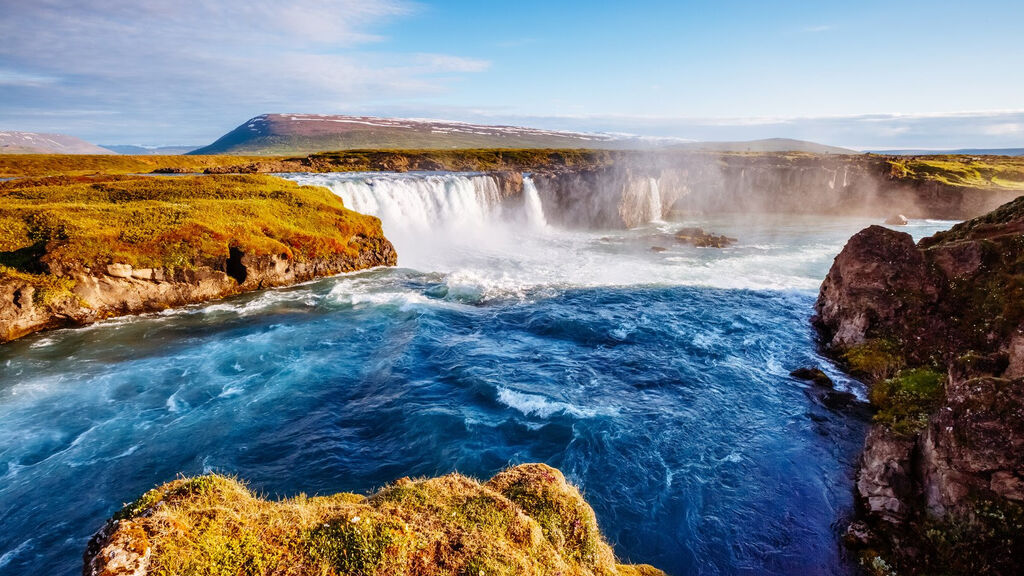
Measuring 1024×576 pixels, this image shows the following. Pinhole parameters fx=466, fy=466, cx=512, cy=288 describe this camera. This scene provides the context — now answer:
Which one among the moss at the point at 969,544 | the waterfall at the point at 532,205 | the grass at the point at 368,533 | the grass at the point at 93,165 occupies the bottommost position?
the moss at the point at 969,544

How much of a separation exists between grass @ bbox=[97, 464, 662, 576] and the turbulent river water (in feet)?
21.5

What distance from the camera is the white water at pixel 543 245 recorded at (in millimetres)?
41938

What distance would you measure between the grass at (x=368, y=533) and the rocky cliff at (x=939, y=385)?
9.39 meters

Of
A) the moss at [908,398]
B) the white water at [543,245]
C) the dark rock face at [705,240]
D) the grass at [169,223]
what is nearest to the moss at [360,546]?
the moss at [908,398]

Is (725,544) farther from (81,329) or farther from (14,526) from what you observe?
(81,329)

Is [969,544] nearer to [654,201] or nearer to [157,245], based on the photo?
[157,245]

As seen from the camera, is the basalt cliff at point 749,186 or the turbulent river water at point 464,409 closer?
the turbulent river water at point 464,409

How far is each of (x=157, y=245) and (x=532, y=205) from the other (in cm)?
4998

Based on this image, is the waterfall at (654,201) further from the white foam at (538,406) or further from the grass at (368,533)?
the grass at (368,533)

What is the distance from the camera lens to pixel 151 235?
3419 cm

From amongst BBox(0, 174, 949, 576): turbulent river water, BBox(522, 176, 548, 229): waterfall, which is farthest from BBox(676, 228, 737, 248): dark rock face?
BBox(522, 176, 548, 229): waterfall

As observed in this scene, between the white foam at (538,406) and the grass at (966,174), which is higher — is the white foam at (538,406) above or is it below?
below

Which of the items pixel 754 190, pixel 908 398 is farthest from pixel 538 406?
pixel 754 190

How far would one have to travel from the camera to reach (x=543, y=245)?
60125 mm
